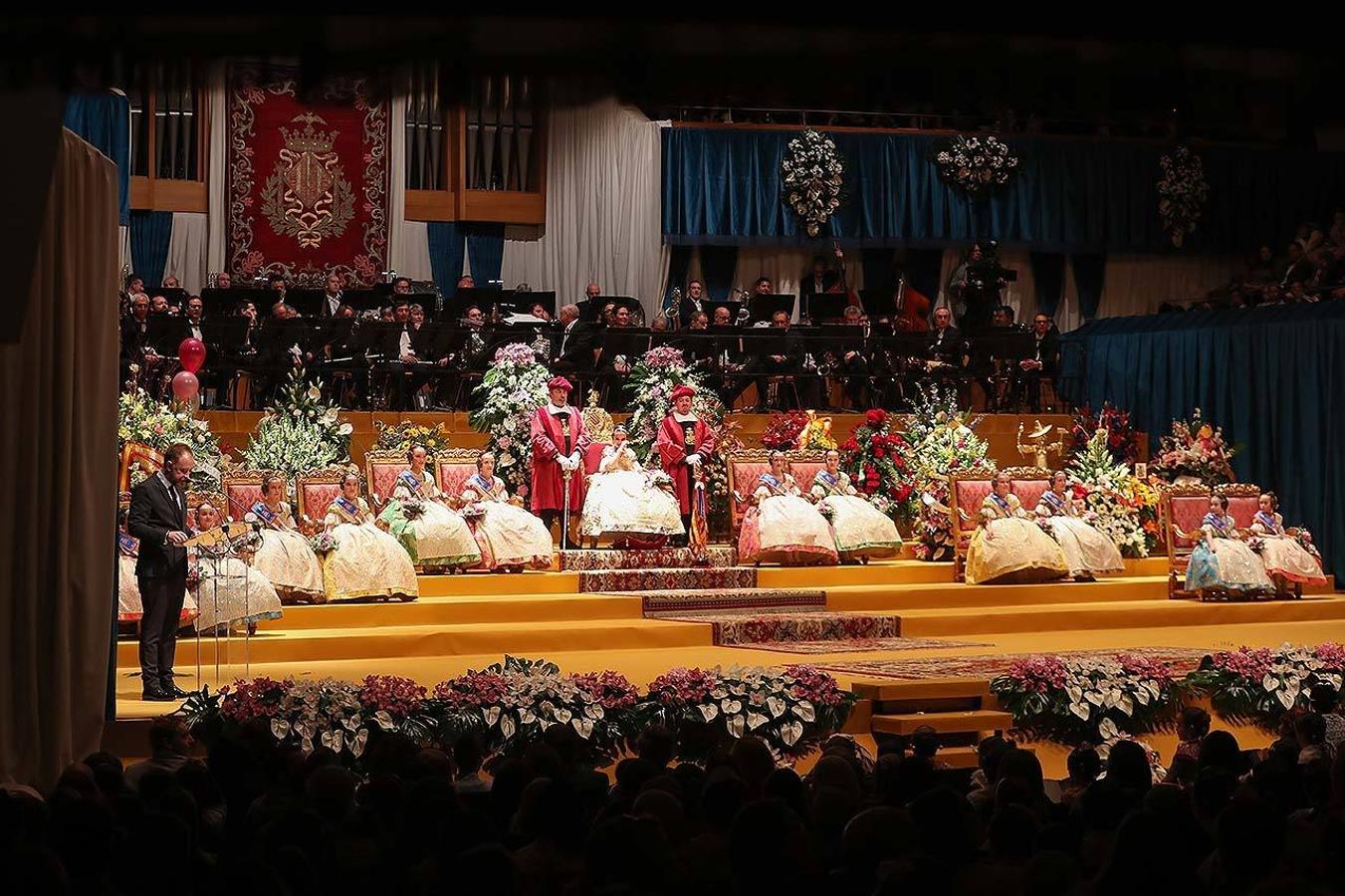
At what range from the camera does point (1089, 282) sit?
2019 cm

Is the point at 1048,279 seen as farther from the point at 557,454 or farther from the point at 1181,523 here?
the point at 557,454

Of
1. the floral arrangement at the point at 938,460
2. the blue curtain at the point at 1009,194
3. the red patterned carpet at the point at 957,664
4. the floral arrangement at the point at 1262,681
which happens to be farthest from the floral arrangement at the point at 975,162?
the floral arrangement at the point at 1262,681

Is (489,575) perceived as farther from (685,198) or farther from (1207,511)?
(685,198)

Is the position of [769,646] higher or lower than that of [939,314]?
lower

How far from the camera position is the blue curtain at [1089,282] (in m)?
20.1

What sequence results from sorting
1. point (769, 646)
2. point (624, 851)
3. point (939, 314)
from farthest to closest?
1. point (939, 314)
2. point (769, 646)
3. point (624, 851)

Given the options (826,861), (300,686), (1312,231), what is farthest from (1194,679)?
(1312,231)

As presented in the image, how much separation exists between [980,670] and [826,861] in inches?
241

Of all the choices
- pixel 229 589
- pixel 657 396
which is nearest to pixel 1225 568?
pixel 657 396

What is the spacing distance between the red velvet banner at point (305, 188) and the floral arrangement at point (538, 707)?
10.9 metres

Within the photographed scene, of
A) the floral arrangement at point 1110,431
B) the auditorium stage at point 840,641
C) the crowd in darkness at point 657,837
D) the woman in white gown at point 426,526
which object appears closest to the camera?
the crowd in darkness at point 657,837

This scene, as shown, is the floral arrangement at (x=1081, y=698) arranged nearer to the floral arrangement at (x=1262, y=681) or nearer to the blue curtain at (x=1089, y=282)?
the floral arrangement at (x=1262, y=681)

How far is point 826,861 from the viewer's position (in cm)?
363

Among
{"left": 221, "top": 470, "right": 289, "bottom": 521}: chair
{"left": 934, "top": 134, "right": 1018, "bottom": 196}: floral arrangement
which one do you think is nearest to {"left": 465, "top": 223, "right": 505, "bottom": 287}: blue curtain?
{"left": 934, "top": 134, "right": 1018, "bottom": 196}: floral arrangement
